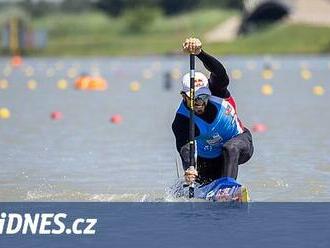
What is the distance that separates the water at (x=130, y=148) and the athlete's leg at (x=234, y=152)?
0.74 meters

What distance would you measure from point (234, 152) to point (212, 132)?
439 mm

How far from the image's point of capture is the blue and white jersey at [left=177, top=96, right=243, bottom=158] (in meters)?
13.9

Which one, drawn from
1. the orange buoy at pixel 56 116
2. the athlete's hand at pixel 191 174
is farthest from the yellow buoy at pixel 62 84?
the athlete's hand at pixel 191 174

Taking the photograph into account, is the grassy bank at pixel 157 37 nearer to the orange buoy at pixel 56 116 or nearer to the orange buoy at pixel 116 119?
the orange buoy at pixel 56 116

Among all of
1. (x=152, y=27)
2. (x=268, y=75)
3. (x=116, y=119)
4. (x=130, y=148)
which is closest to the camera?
(x=130, y=148)

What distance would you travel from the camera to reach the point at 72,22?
10506 centimetres

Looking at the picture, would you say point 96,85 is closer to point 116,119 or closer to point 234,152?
point 116,119

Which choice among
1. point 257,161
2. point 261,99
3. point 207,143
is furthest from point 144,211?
point 261,99

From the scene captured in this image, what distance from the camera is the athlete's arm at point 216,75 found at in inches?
528

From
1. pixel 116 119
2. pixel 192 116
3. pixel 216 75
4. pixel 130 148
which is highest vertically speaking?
pixel 216 75

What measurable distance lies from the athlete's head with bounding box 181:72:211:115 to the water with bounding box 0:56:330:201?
1.50m

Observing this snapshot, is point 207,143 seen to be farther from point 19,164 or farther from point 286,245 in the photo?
point 19,164

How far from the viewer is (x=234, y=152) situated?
1380cm

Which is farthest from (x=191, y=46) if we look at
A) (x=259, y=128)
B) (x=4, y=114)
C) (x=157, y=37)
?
(x=157, y=37)
